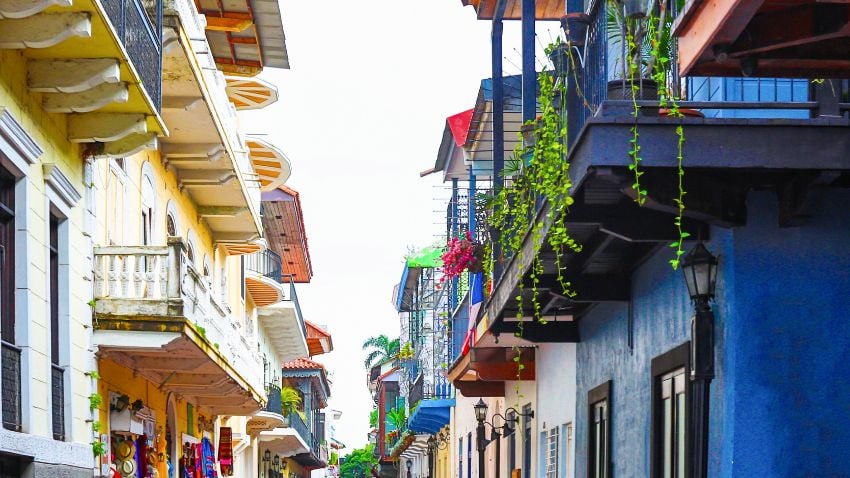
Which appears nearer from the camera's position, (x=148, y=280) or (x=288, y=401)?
(x=148, y=280)

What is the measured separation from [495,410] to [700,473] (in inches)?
592

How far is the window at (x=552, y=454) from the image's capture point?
16.5m

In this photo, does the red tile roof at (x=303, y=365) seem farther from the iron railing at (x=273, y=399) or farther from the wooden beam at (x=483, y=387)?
the wooden beam at (x=483, y=387)

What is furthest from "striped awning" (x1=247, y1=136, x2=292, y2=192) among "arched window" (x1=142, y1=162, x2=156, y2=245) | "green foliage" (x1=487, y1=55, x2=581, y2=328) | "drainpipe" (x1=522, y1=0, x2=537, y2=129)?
"green foliage" (x1=487, y1=55, x2=581, y2=328)

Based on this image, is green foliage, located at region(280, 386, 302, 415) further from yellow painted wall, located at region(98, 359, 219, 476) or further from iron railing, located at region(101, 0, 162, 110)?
iron railing, located at region(101, 0, 162, 110)

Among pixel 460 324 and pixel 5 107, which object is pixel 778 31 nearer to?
pixel 5 107

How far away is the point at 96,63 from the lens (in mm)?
10648

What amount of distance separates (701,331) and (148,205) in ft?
35.5

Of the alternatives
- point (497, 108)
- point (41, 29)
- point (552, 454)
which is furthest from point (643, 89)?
point (552, 454)

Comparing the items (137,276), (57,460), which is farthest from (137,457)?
(57,460)

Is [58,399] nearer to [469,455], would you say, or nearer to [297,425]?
[469,455]

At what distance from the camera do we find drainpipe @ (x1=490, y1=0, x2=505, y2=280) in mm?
13938

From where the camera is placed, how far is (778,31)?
6281mm

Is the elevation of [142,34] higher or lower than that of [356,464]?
higher
